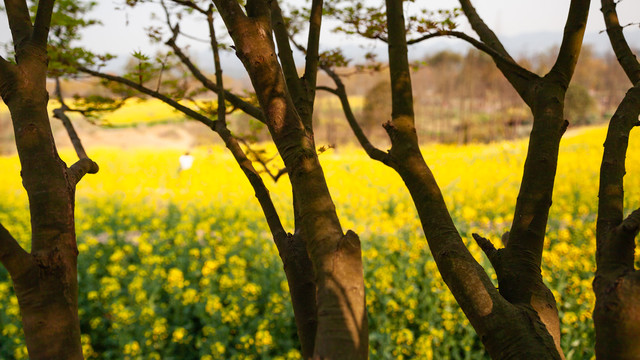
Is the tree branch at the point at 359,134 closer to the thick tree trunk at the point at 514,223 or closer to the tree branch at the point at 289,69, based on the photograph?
the thick tree trunk at the point at 514,223

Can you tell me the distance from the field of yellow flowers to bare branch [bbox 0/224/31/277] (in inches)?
72.0

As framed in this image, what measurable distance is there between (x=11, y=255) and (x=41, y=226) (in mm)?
155

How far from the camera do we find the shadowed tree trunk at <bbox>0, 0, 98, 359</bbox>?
146 centimetres

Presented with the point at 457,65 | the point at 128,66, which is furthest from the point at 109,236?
the point at 457,65

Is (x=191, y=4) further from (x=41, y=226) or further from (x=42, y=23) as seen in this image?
(x=41, y=226)

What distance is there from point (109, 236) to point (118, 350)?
3.03 m

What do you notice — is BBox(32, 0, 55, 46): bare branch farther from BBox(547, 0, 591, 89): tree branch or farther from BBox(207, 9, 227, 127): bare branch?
BBox(547, 0, 591, 89): tree branch

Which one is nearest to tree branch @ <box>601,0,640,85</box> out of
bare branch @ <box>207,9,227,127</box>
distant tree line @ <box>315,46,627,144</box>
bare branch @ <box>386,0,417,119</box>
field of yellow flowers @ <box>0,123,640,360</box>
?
bare branch @ <box>386,0,417,119</box>

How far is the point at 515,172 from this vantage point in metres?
9.71

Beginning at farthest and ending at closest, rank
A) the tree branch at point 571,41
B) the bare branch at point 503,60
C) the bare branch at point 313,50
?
the bare branch at point 313,50, the bare branch at point 503,60, the tree branch at point 571,41

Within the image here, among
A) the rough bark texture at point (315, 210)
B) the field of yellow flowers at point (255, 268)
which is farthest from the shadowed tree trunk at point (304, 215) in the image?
the field of yellow flowers at point (255, 268)

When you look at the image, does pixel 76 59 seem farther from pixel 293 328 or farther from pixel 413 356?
pixel 413 356

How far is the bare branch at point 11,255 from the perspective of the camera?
1.35m

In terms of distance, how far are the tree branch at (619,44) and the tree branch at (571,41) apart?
295 mm
